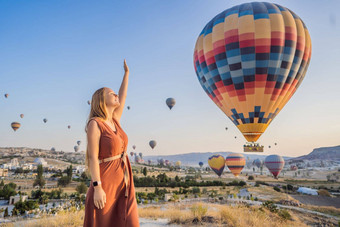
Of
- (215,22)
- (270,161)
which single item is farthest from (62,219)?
(270,161)

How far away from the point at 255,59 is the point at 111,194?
54.2ft

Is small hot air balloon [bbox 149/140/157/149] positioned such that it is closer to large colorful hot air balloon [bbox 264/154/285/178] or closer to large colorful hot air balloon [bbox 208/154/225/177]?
large colorful hot air balloon [bbox 208/154/225/177]

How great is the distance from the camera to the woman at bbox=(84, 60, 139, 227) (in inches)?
103

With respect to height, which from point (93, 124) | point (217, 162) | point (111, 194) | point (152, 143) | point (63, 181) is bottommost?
point (63, 181)

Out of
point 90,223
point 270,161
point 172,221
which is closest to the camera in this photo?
point 90,223

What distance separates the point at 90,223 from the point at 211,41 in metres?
17.7

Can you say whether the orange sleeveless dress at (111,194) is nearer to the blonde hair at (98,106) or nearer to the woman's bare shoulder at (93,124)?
the woman's bare shoulder at (93,124)

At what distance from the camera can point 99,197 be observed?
255cm

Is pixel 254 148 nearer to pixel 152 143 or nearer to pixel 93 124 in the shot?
pixel 93 124

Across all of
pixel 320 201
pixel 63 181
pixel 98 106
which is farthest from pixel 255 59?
pixel 63 181

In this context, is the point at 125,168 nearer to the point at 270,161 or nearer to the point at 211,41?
the point at 211,41

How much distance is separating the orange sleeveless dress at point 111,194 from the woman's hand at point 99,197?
4.7 inches

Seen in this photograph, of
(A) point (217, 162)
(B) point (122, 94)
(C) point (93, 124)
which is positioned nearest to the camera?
(C) point (93, 124)

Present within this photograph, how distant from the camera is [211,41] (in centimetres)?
1852
